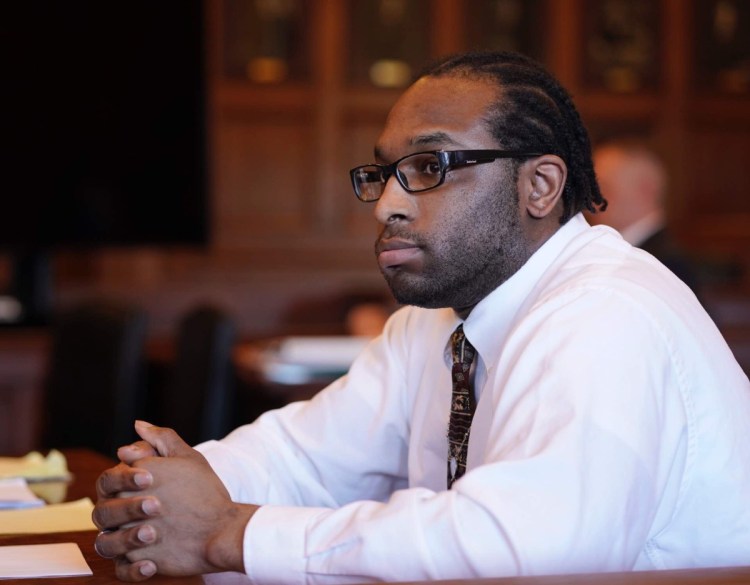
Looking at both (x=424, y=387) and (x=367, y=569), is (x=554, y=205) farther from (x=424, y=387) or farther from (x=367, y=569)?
(x=367, y=569)

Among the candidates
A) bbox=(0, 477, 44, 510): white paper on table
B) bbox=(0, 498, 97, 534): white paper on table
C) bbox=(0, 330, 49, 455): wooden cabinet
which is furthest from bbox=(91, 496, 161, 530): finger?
bbox=(0, 330, 49, 455): wooden cabinet

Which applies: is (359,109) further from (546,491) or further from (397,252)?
(546,491)

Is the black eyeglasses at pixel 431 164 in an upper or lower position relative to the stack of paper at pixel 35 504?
upper

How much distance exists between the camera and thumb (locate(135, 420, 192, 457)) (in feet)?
4.88

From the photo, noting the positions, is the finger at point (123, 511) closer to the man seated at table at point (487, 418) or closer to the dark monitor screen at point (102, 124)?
the man seated at table at point (487, 418)

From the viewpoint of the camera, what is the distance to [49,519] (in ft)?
5.48

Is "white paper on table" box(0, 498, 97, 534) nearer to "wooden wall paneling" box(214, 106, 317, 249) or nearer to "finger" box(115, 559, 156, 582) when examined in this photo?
"finger" box(115, 559, 156, 582)

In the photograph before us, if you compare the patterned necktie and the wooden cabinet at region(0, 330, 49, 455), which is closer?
the patterned necktie

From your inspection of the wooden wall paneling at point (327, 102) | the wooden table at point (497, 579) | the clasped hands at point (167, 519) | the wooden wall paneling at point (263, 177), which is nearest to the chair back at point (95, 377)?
the wooden table at point (497, 579)

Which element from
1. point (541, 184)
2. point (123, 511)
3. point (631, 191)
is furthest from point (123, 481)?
point (631, 191)

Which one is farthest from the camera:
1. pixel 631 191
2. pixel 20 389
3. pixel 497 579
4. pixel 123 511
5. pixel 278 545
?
pixel 631 191

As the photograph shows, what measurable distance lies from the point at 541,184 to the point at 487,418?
1.09 ft

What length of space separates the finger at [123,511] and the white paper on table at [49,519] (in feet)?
0.71

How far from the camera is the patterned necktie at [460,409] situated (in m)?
1.58
